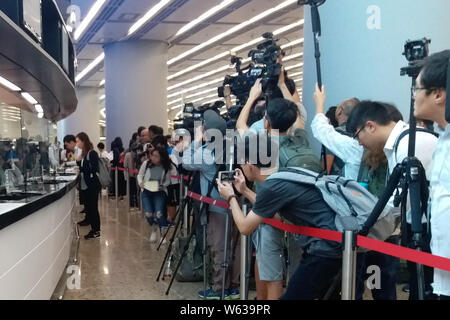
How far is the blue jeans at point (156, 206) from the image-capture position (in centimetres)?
605

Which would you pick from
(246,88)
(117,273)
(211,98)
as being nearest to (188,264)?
(117,273)

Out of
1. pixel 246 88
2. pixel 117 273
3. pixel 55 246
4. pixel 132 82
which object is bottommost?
pixel 117 273

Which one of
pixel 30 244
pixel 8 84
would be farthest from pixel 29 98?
pixel 30 244

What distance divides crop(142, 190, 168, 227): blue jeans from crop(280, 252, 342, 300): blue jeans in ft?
12.8

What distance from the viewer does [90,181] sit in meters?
6.73

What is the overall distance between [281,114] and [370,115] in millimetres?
558

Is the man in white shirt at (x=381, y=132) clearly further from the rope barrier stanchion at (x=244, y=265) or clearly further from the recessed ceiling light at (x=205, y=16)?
the recessed ceiling light at (x=205, y=16)

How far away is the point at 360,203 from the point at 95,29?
10.2 meters

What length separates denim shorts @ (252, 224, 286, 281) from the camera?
118 inches

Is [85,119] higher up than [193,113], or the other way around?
[85,119]

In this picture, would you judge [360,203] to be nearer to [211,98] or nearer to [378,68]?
[378,68]

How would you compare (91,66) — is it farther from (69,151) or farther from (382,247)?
(382,247)

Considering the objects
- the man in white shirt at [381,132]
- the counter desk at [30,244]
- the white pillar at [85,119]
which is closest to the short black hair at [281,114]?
the man in white shirt at [381,132]

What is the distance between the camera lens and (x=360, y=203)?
223 cm
